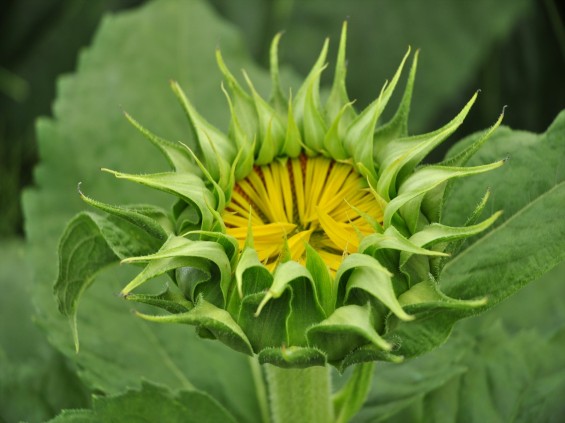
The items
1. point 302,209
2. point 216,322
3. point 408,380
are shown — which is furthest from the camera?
point 408,380

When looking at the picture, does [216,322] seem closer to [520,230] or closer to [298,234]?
[298,234]

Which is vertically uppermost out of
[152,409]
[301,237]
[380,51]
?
[380,51]

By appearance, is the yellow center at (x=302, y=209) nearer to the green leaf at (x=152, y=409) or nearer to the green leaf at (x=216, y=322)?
the green leaf at (x=216, y=322)

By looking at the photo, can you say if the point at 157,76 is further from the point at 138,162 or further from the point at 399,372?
the point at 399,372

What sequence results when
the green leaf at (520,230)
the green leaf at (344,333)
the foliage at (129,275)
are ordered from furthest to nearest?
1. the foliage at (129,275)
2. the green leaf at (520,230)
3. the green leaf at (344,333)

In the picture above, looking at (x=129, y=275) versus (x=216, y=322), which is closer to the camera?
(x=216, y=322)

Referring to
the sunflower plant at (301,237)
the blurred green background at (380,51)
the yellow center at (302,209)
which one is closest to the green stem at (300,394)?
the sunflower plant at (301,237)

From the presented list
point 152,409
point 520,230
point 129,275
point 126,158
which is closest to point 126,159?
point 126,158

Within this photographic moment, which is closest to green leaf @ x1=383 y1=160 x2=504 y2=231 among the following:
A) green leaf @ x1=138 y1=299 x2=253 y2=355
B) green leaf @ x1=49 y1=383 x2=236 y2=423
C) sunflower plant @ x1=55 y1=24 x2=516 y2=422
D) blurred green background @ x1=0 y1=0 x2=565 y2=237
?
sunflower plant @ x1=55 y1=24 x2=516 y2=422
